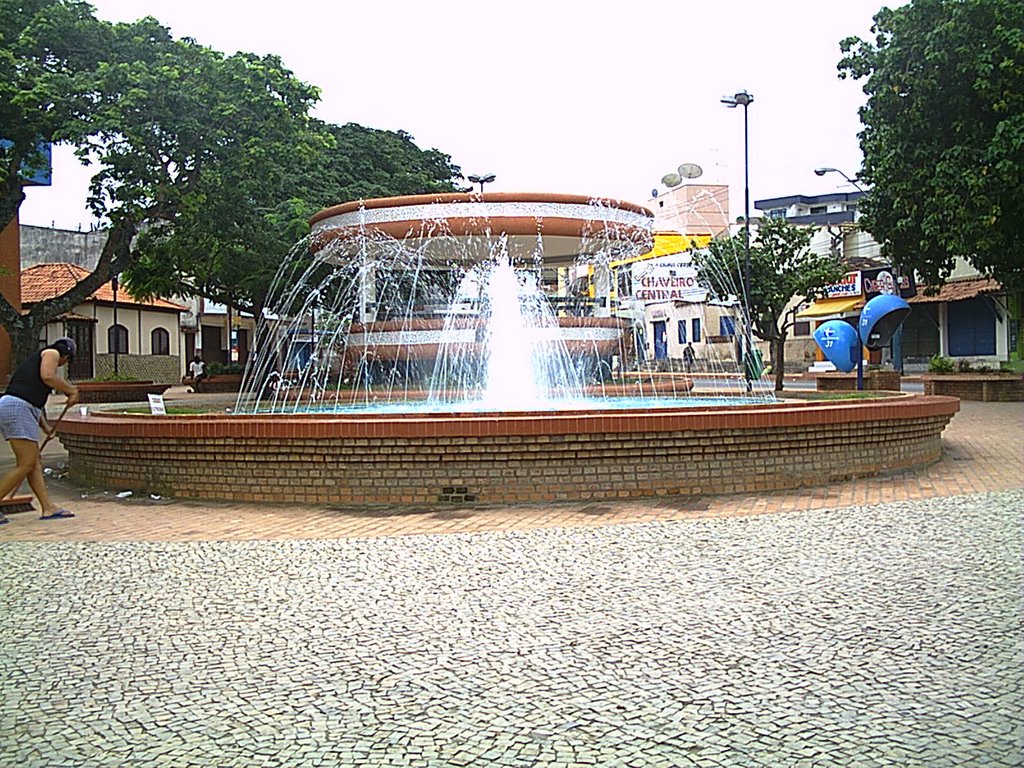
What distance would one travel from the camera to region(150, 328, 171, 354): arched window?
42.3 meters

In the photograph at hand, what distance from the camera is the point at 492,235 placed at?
827 inches

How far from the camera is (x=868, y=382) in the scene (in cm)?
2220

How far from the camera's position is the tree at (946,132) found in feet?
60.4

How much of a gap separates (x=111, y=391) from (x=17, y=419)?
1733 centimetres

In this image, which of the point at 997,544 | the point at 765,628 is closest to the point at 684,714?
the point at 765,628

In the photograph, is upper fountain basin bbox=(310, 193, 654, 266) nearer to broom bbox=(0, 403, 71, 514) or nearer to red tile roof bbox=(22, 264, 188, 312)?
broom bbox=(0, 403, 71, 514)

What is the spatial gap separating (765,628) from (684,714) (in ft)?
3.98

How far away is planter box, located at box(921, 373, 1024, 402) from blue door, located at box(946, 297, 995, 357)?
46.0 ft

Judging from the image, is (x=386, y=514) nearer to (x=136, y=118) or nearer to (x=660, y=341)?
(x=136, y=118)

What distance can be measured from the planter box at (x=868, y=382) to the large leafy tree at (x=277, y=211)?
13.2 metres

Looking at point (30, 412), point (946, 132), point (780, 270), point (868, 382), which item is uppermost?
point (946, 132)

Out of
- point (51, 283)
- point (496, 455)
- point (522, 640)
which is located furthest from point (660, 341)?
point (522, 640)

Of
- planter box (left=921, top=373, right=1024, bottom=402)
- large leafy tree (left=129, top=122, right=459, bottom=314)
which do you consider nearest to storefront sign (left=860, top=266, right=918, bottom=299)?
planter box (left=921, top=373, right=1024, bottom=402)

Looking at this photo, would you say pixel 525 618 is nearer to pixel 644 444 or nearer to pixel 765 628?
pixel 765 628
